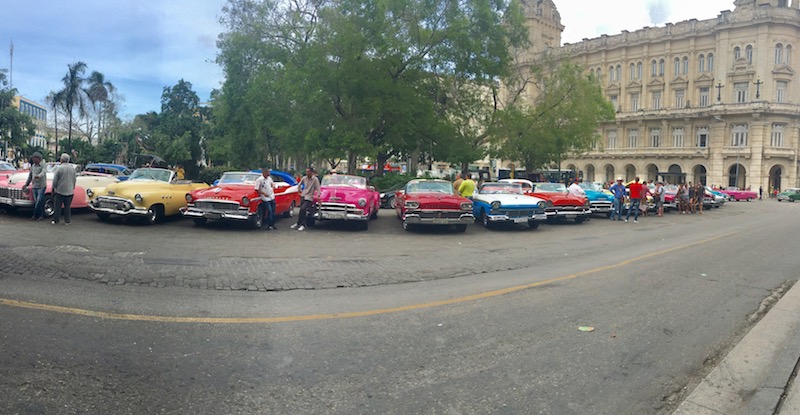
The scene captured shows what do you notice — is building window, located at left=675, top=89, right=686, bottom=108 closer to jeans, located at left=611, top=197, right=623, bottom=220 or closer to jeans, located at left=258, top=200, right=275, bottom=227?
jeans, located at left=611, top=197, right=623, bottom=220

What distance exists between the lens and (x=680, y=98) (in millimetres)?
67375

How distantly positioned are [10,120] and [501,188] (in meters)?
38.8

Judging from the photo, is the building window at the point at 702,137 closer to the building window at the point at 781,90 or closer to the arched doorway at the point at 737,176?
the arched doorway at the point at 737,176

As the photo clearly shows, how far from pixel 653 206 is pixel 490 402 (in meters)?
25.1

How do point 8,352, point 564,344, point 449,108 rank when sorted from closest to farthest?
point 8,352
point 564,344
point 449,108

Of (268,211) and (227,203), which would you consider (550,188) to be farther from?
(227,203)

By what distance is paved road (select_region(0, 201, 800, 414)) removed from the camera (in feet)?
12.2

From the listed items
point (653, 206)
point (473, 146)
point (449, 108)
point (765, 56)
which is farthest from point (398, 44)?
point (765, 56)

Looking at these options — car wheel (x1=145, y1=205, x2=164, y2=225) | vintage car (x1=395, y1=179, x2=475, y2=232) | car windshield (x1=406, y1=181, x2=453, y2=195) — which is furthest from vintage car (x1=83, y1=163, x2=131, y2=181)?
vintage car (x1=395, y1=179, x2=475, y2=232)

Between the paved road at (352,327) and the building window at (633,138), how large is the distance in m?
65.4

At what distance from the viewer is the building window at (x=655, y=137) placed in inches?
2685

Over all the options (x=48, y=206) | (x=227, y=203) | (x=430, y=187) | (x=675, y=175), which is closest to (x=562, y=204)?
(x=430, y=187)

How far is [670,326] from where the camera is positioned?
19.0 ft

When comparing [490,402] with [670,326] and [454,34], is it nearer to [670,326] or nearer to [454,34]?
[670,326]
